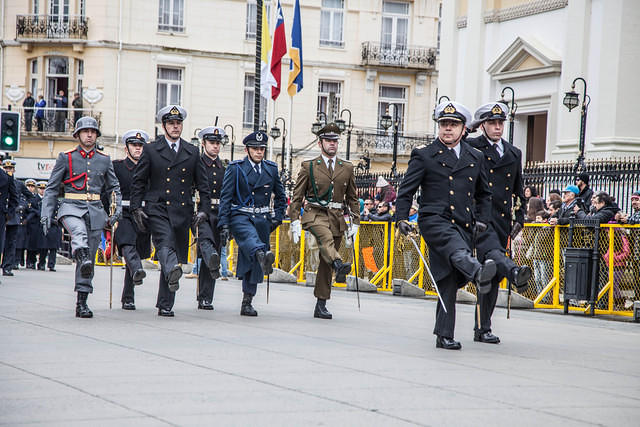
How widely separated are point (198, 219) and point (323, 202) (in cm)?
144

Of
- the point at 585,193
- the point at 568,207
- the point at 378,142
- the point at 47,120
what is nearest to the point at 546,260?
the point at 568,207

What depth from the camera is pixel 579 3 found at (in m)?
28.0

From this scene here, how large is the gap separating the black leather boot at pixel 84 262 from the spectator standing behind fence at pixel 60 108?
32.4m

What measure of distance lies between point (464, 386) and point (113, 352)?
2.91 metres

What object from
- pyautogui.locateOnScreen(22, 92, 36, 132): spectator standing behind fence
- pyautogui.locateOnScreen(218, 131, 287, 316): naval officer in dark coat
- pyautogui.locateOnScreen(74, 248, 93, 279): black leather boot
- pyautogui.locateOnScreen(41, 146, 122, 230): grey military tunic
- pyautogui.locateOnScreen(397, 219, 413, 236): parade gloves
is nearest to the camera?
pyautogui.locateOnScreen(397, 219, 413, 236): parade gloves

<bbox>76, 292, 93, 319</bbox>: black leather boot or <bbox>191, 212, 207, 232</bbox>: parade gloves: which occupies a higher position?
<bbox>191, 212, 207, 232</bbox>: parade gloves

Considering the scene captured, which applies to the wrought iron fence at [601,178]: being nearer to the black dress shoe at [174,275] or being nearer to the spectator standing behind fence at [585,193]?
the spectator standing behind fence at [585,193]

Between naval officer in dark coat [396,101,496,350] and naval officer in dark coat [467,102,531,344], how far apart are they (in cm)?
44

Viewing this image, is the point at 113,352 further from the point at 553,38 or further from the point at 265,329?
the point at 553,38

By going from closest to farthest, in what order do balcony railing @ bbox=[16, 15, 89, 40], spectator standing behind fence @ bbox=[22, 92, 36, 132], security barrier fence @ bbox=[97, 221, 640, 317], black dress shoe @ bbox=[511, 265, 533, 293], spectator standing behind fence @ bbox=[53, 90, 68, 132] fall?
black dress shoe @ bbox=[511, 265, 533, 293] < security barrier fence @ bbox=[97, 221, 640, 317] < balcony railing @ bbox=[16, 15, 89, 40] < spectator standing behind fence @ bbox=[53, 90, 68, 132] < spectator standing behind fence @ bbox=[22, 92, 36, 132]

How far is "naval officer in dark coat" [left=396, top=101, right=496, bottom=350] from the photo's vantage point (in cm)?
930

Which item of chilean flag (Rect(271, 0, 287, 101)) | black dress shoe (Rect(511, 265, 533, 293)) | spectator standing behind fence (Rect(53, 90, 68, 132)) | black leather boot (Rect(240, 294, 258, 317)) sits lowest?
black leather boot (Rect(240, 294, 258, 317))

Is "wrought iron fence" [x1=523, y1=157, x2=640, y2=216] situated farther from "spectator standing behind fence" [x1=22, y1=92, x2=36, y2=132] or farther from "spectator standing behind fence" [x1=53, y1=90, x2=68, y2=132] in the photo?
"spectator standing behind fence" [x1=22, y1=92, x2=36, y2=132]

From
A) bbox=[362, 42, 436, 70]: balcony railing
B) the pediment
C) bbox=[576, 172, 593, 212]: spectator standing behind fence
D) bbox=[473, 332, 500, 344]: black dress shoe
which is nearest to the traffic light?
bbox=[576, 172, 593, 212]: spectator standing behind fence
